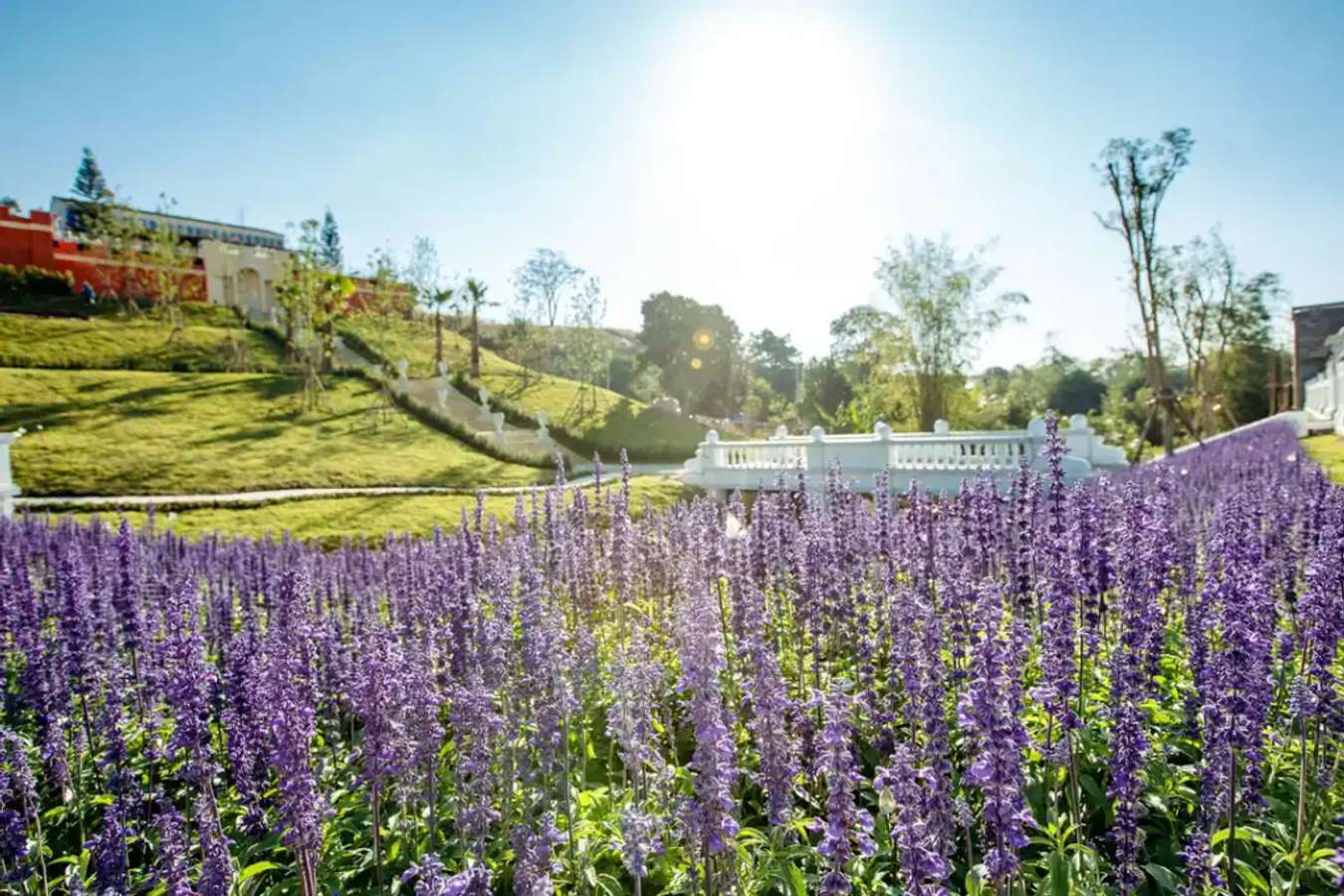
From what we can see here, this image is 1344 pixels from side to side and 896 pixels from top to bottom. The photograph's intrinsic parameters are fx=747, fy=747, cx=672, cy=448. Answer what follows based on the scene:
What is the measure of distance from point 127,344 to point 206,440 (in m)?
24.7

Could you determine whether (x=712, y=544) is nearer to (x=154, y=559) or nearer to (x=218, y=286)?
(x=154, y=559)

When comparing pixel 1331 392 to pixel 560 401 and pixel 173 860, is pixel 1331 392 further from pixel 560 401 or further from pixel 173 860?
pixel 173 860

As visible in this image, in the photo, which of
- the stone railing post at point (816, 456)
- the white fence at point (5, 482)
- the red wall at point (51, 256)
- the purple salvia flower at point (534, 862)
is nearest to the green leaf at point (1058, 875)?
the purple salvia flower at point (534, 862)

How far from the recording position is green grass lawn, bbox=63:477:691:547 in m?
21.4

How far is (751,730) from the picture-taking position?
5.30 metres

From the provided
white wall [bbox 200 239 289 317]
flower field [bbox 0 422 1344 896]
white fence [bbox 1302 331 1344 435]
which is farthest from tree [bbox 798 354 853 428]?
flower field [bbox 0 422 1344 896]

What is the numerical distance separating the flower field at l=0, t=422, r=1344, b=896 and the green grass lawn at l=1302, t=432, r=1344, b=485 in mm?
18774

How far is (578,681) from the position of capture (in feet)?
16.4

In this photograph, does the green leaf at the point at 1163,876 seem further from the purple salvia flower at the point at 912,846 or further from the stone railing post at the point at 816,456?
the stone railing post at the point at 816,456

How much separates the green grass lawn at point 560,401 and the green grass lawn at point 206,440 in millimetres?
11707

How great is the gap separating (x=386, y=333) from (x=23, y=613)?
64.8 metres

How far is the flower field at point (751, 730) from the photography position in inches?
126

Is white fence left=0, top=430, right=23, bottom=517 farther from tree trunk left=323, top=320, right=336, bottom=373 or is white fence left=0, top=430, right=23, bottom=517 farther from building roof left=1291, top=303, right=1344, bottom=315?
building roof left=1291, top=303, right=1344, bottom=315

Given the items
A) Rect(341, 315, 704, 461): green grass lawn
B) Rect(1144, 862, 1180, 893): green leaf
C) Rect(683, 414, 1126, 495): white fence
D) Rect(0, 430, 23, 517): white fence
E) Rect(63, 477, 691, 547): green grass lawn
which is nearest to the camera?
Rect(1144, 862, 1180, 893): green leaf
